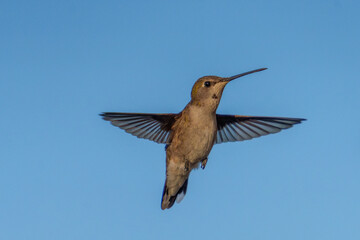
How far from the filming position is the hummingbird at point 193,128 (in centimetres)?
609

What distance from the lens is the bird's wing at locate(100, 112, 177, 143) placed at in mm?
6551

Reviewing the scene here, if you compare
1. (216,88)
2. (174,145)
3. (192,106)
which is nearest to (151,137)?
(174,145)

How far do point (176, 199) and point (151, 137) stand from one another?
1082 millimetres

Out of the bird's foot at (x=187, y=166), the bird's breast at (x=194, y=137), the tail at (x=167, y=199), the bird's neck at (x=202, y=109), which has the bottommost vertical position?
the tail at (x=167, y=199)

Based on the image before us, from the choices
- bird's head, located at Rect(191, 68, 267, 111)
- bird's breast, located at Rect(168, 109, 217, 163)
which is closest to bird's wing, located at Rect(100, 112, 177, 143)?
bird's breast, located at Rect(168, 109, 217, 163)

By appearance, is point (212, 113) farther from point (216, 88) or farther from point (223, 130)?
point (223, 130)

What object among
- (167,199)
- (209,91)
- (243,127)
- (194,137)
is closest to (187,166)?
(194,137)

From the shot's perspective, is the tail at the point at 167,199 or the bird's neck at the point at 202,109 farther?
the tail at the point at 167,199

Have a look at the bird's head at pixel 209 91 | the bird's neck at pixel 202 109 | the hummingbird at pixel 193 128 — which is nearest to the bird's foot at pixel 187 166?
the hummingbird at pixel 193 128

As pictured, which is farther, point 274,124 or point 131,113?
point 274,124

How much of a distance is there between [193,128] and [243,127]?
143cm

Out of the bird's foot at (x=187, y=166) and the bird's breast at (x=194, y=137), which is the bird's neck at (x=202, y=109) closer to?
the bird's breast at (x=194, y=137)

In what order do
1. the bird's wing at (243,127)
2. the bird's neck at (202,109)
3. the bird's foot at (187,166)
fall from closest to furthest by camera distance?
the bird's neck at (202,109), the bird's foot at (187,166), the bird's wing at (243,127)

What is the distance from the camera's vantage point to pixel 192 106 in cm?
632
